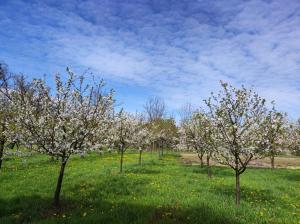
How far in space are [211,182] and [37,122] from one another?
40.2 ft

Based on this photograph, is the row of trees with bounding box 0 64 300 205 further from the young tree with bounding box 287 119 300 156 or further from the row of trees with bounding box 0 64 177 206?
the young tree with bounding box 287 119 300 156

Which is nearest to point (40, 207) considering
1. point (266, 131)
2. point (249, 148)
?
point (249, 148)

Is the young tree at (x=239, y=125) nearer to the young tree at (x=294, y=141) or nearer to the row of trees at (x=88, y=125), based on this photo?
the row of trees at (x=88, y=125)

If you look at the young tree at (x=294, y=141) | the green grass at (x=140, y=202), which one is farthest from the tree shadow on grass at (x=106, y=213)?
the young tree at (x=294, y=141)

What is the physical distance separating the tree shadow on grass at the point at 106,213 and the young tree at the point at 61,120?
991 mm

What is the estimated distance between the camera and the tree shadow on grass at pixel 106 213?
11609 mm

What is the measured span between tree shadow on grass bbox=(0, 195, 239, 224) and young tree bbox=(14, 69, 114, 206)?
0.99 metres

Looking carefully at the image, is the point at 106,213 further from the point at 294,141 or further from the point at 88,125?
the point at 294,141

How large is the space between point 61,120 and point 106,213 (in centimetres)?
430

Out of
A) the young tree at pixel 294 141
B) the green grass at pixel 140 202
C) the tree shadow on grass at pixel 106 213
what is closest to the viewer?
the tree shadow on grass at pixel 106 213

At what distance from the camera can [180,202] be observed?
560 inches

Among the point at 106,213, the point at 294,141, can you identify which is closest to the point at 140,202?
the point at 106,213

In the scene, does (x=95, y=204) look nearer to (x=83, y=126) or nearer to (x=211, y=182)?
(x=83, y=126)

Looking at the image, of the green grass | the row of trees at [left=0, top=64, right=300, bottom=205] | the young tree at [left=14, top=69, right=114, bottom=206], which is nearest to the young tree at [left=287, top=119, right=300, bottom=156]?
the green grass
